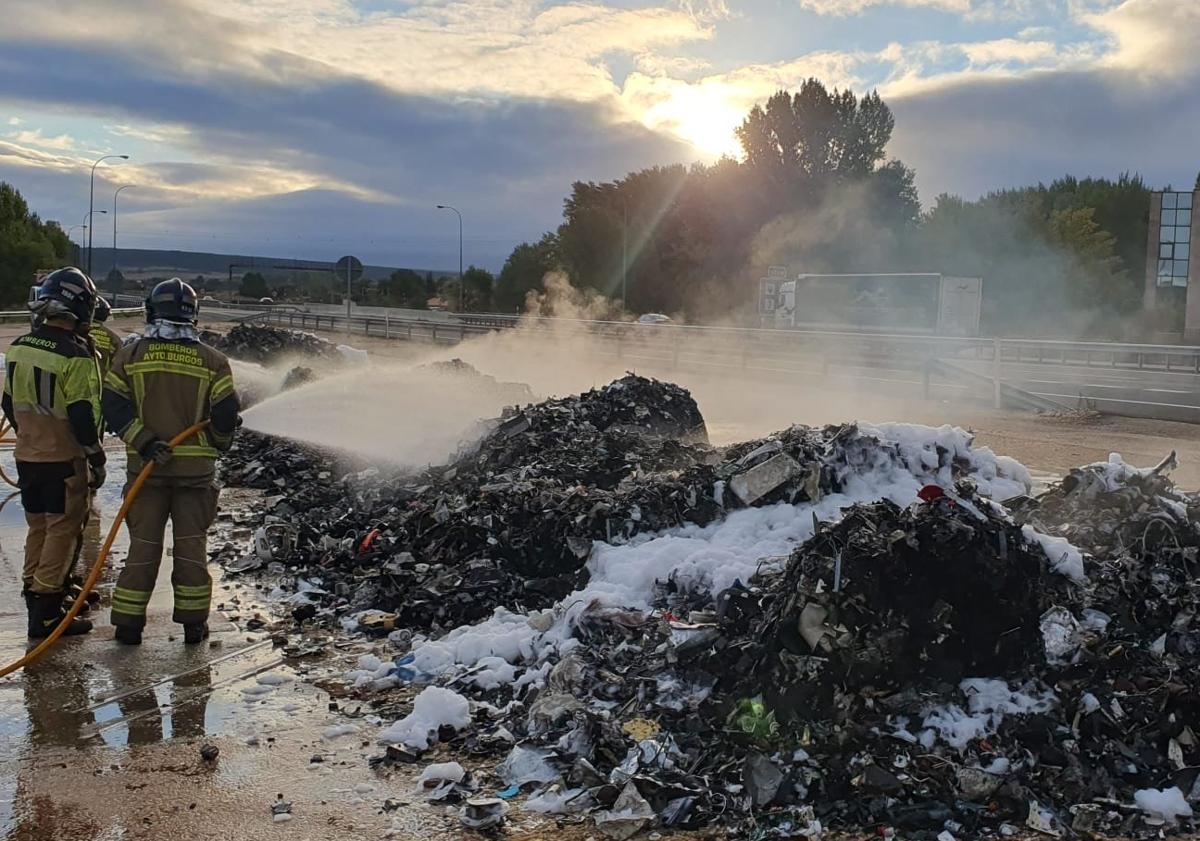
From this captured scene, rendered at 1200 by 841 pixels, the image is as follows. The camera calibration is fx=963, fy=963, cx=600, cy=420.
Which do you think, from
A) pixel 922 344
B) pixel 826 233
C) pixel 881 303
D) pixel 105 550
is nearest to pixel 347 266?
pixel 881 303

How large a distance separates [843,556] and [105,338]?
596 cm

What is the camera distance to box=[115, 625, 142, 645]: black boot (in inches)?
→ 217

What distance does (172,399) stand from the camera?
18.2 ft

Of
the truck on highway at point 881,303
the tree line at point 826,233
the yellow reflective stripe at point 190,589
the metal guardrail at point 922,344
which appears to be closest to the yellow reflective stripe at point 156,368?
the yellow reflective stripe at point 190,589

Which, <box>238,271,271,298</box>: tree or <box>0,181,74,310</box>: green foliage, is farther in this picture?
<box>238,271,271,298</box>: tree

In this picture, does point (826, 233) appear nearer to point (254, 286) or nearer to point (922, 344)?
point (922, 344)

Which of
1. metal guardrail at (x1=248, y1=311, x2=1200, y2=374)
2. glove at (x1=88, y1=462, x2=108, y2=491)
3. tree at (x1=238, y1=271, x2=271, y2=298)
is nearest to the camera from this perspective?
glove at (x1=88, y1=462, x2=108, y2=491)

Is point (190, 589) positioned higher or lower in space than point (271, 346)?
lower

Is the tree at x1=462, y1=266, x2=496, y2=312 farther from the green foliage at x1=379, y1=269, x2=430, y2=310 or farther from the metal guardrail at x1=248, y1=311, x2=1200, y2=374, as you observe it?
the metal guardrail at x1=248, y1=311, x2=1200, y2=374

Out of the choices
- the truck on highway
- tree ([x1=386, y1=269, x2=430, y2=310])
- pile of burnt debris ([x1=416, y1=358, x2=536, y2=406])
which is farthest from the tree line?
pile of burnt debris ([x1=416, y1=358, x2=536, y2=406])

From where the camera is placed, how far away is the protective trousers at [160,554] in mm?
5484

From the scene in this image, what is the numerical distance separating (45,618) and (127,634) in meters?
0.60

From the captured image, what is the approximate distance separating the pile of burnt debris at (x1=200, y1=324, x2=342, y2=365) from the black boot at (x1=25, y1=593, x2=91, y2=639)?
45.4 feet

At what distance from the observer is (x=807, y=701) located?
13.7ft
